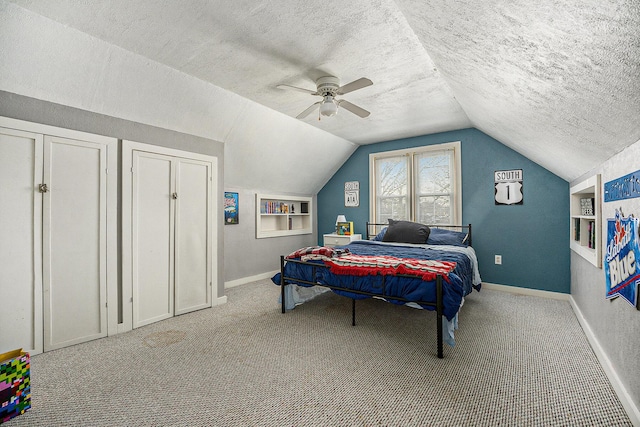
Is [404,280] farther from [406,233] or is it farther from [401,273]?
[406,233]

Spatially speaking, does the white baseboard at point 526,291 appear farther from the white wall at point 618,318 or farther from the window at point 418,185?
the white wall at point 618,318

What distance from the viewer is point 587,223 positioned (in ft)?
10.2

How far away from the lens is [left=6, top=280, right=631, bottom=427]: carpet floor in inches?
65.0

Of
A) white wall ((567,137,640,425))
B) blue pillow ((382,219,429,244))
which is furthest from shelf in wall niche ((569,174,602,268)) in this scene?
blue pillow ((382,219,429,244))

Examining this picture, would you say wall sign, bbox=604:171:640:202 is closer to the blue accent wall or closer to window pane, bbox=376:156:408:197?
the blue accent wall

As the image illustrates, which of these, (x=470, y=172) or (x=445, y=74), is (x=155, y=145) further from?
(x=470, y=172)

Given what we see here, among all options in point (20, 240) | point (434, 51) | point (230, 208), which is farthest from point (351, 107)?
point (20, 240)

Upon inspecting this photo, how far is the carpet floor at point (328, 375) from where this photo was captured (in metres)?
1.65

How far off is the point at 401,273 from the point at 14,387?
264 centimetres

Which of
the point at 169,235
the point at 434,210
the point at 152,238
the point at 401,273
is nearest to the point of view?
the point at 401,273

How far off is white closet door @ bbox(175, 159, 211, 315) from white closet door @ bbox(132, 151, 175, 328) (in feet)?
0.30

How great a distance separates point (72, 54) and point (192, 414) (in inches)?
106

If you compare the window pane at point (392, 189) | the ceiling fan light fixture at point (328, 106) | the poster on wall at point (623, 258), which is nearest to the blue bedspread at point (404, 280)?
the poster on wall at point (623, 258)

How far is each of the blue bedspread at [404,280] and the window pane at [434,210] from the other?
1.09 m
